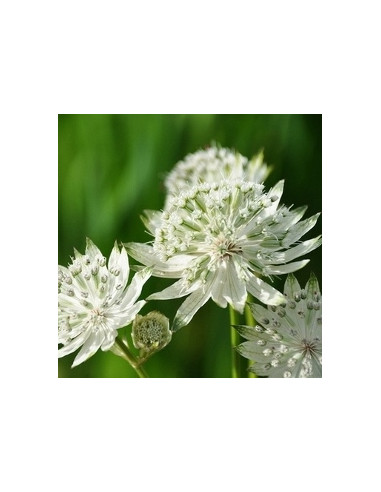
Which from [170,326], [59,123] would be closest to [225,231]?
[170,326]

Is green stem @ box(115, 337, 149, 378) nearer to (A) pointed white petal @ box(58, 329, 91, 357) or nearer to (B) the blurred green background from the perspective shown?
(A) pointed white petal @ box(58, 329, 91, 357)

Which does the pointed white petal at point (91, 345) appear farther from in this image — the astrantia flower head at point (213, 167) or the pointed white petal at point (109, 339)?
the astrantia flower head at point (213, 167)

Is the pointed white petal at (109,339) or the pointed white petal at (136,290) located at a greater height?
the pointed white petal at (136,290)

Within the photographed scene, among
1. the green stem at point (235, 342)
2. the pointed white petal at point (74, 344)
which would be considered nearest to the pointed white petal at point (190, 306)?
the green stem at point (235, 342)

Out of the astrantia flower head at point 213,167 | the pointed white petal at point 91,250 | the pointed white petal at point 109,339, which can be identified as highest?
the astrantia flower head at point 213,167

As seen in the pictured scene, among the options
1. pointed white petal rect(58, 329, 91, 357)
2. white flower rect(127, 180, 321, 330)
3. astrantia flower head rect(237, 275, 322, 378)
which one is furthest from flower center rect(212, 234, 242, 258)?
pointed white petal rect(58, 329, 91, 357)
